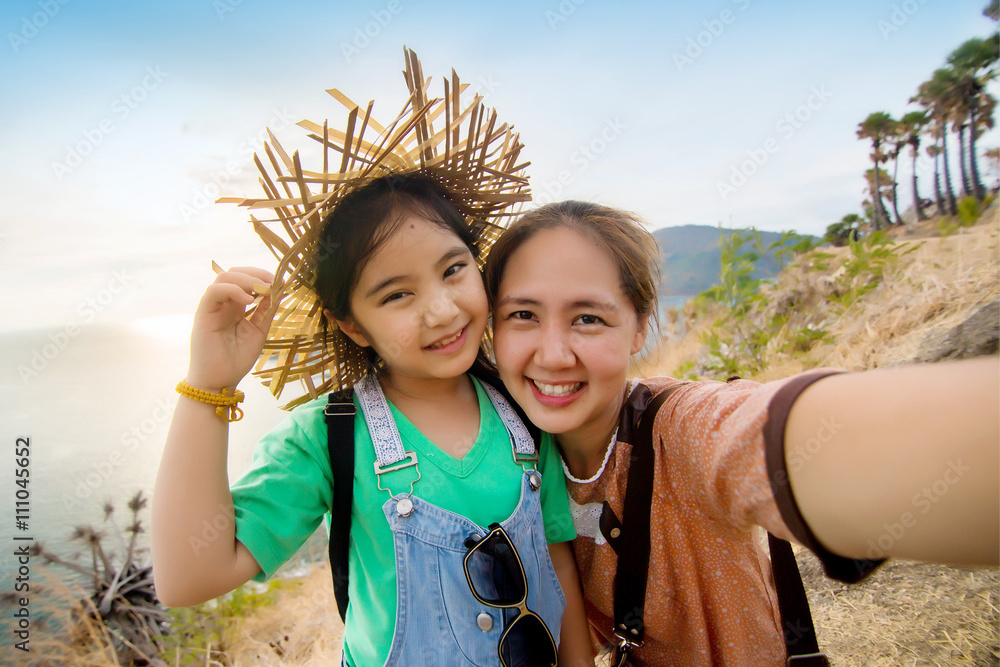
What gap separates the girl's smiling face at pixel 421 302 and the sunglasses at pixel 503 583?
495mm

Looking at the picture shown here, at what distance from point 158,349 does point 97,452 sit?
3864 millimetres

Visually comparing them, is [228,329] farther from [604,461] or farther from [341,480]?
[604,461]

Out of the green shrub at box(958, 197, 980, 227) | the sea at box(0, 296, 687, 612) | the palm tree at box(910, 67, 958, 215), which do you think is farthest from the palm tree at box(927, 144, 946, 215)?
the sea at box(0, 296, 687, 612)

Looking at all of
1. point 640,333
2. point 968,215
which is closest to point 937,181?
point 968,215

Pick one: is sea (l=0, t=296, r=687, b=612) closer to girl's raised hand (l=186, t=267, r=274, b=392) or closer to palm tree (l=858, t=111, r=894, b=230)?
girl's raised hand (l=186, t=267, r=274, b=392)

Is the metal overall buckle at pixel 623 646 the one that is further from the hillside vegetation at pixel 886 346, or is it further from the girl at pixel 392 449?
the hillside vegetation at pixel 886 346

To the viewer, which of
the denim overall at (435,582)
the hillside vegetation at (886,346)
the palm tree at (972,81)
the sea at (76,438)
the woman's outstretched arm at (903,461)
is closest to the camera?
the woman's outstretched arm at (903,461)

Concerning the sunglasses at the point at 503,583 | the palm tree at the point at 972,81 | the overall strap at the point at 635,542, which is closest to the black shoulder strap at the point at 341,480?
the sunglasses at the point at 503,583

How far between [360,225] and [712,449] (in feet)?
3.74

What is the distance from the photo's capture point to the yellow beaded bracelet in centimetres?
116

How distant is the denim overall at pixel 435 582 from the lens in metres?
1.27

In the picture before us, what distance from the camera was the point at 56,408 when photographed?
15.4 feet

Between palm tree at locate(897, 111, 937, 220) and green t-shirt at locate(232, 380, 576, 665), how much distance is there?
24.7m

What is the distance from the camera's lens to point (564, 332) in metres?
1.46
